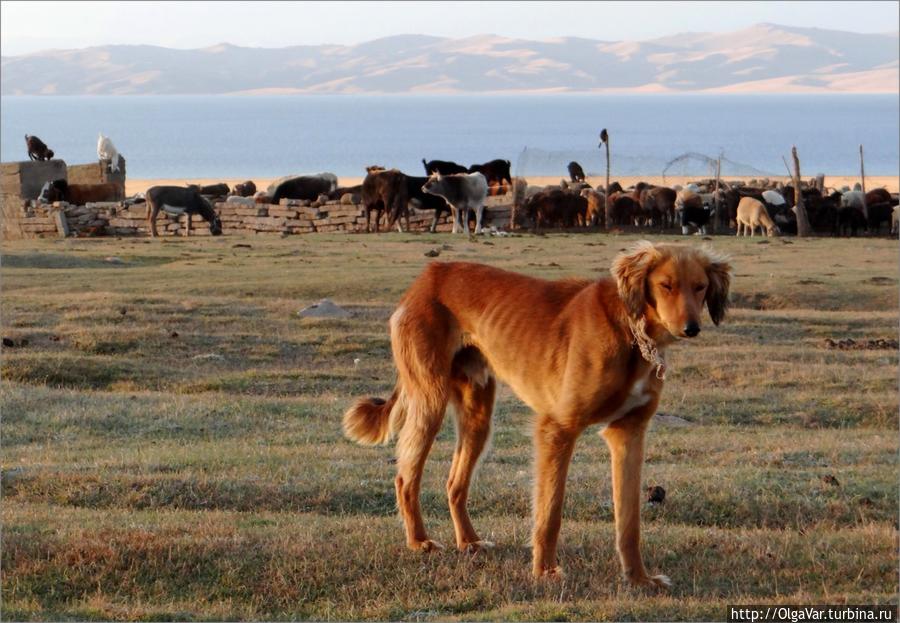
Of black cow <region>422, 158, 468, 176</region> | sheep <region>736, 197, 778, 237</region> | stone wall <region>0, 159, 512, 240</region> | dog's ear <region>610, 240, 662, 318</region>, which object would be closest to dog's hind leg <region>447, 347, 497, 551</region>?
dog's ear <region>610, 240, 662, 318</region>

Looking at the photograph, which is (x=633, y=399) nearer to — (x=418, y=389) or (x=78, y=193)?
(x=418, y=389)

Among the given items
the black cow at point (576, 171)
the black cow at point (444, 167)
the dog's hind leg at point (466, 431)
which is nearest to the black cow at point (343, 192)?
the black cow at point (444, 167)

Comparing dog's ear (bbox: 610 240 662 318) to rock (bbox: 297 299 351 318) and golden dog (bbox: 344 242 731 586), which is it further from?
rock (bbox: 297 299 351 318)

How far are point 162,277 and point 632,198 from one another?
18936mm

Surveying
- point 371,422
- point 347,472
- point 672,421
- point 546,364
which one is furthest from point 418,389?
point 672,421

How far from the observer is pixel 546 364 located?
23.3 feet

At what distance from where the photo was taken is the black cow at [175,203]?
37219 mm

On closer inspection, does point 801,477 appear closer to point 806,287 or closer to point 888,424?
point 888,424

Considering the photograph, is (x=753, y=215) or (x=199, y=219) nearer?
(x=753, y=215)

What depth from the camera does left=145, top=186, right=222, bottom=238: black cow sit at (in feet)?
122

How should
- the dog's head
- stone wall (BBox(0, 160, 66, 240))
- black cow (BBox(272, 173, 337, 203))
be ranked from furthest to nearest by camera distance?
1. black cow (BBox(272, 173, 337, 203))
2. stone wall (BBox(0, 160, 66, 240))
3. the dog's head

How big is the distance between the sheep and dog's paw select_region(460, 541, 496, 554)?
30300 millimetres

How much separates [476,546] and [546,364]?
1.36 m

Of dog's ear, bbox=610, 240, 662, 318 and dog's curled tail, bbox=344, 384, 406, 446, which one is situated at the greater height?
dog's ear, bbox=610, 240, 662, 318
